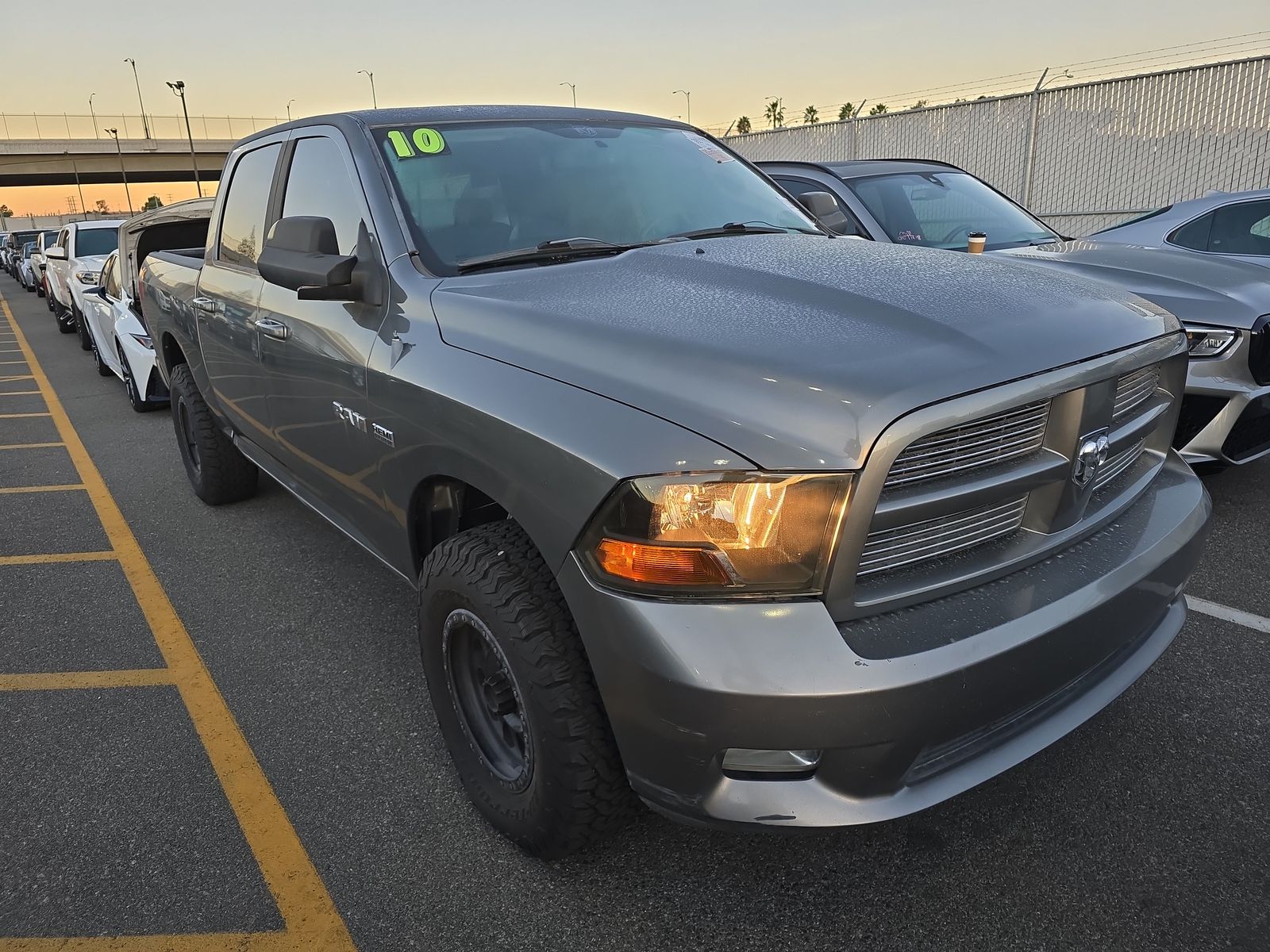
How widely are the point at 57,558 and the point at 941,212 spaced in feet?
18.7

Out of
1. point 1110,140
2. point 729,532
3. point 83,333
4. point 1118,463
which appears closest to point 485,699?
point 729,532

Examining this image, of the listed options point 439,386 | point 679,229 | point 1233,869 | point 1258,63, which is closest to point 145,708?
point 439,386

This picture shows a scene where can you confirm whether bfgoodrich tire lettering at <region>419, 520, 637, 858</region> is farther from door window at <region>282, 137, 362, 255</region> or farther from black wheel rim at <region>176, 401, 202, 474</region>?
black wheel rim at <region>176, 401, 202, 474</region>

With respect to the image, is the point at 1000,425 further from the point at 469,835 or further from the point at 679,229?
the point at 469,835

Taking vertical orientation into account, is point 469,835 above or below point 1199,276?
Answer: below

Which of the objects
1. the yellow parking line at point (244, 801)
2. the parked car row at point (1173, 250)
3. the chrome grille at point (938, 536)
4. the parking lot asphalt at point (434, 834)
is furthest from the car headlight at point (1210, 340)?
the yellow parking line at point (244, 801)

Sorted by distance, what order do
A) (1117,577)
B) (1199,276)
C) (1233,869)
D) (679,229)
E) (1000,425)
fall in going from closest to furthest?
(1000,425) → (1117,577) → (1233,869) → (679,229) → (1199,276)

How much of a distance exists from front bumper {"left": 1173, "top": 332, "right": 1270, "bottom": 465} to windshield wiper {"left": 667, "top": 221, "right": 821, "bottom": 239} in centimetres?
226

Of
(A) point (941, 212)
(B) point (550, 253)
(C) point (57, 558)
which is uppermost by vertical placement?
(B) point (550, 253)

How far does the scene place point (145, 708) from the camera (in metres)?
3.25

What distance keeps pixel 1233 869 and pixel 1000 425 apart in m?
1.31

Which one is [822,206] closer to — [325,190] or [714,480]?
[325,190]

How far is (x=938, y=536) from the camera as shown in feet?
6.38

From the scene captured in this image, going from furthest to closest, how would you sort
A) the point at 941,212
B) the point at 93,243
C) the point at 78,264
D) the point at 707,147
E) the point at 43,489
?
the point at 93,243 → the point at 78,264 → the point at 941,212 → the point at 43,489 → the point at 707,147
